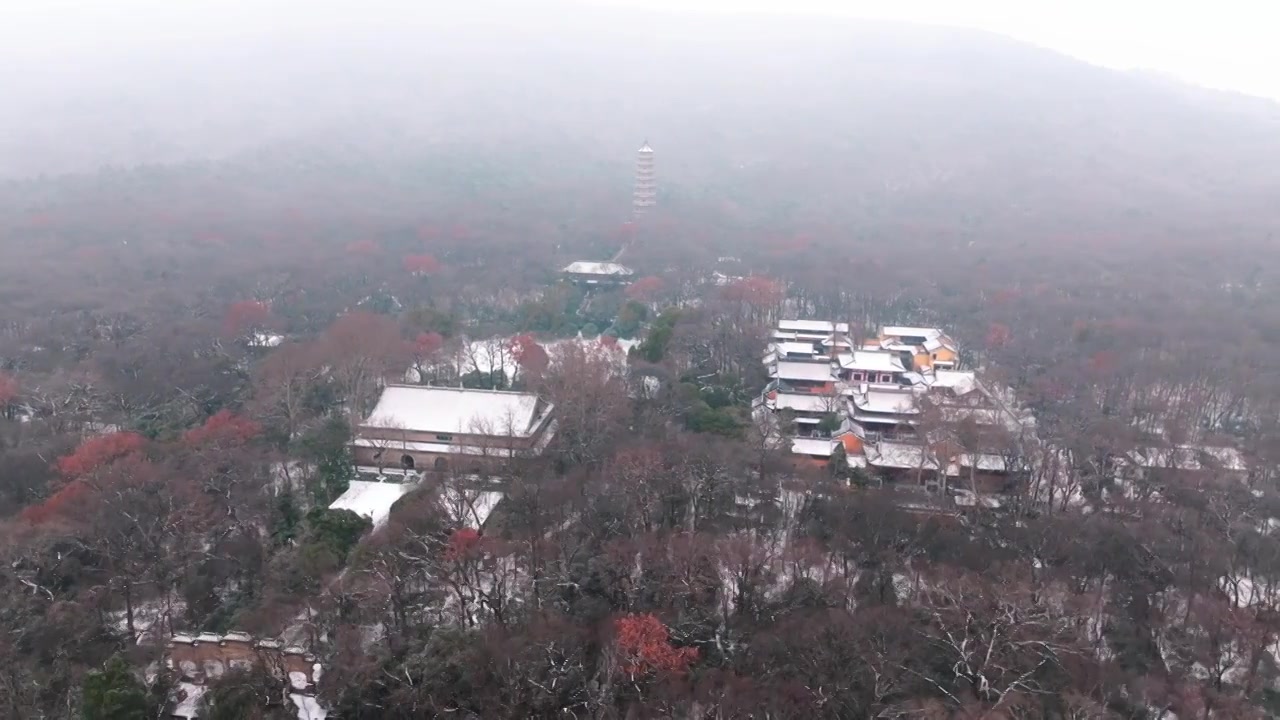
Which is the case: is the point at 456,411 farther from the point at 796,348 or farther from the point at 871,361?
the point at 871,361

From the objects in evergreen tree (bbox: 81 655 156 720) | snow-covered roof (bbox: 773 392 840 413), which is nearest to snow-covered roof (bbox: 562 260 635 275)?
snow-covered roof (bbox: 773 392 840 413)

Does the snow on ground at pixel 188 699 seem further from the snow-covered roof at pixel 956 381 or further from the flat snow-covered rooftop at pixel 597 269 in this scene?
the flat snow-covered rooftop at pixel 597 269

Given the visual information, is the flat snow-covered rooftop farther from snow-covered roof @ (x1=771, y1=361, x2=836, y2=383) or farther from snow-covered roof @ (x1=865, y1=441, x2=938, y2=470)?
snow-covered roof @ (x1=865, y1=441, x2=938, y2=470)

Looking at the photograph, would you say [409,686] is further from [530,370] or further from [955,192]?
[955,192]

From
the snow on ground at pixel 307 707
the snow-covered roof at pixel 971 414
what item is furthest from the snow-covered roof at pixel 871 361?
the snow on ground at pixel 307 707

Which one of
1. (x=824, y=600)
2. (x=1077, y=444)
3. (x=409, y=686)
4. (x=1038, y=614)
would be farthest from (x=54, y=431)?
(x=1077, y=444)

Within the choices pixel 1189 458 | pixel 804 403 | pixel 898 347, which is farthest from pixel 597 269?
pixel 1189 458
